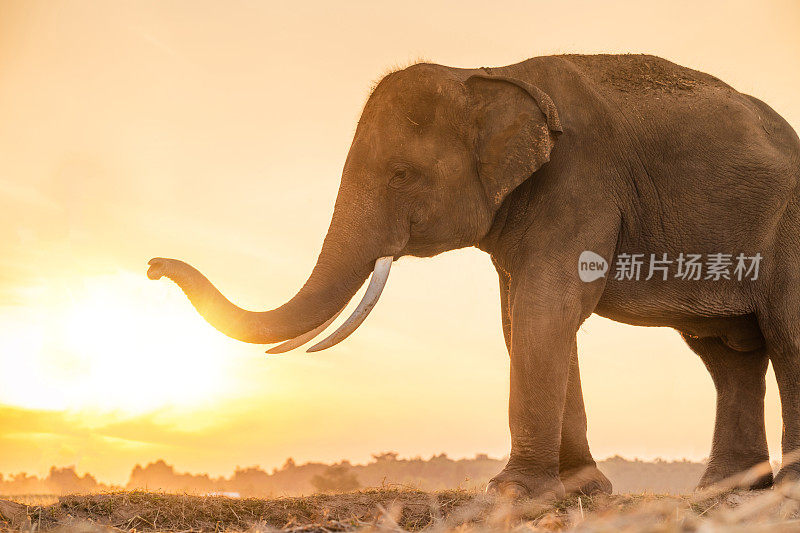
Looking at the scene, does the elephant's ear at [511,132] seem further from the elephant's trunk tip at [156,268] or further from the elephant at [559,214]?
the elephant's trunk tip at [156,268]

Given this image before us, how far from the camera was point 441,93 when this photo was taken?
6449mm

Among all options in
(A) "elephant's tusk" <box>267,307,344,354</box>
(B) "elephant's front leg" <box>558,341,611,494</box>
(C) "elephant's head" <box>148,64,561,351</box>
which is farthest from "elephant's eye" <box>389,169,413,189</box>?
(B) "elephant's front leg" <box>558,341,611,494</box>

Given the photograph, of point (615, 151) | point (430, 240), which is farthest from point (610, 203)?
point (430, 240)

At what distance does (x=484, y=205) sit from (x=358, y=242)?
3.14 feet

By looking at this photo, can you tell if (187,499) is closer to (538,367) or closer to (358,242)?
(358,242)

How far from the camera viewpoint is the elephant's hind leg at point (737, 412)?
320 inches

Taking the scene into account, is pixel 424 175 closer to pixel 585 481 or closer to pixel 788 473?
pixel 585 481

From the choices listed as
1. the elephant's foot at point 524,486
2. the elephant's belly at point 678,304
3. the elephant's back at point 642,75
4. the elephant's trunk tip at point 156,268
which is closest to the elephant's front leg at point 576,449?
the elephant's belly at point 678,304

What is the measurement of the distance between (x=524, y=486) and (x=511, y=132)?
2.47 m

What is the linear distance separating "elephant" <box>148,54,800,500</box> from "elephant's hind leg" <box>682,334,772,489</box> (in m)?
0.80

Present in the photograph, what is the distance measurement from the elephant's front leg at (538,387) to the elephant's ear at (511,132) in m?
0.80

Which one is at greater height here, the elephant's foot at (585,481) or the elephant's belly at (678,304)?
the elephant's belly at (678,304)

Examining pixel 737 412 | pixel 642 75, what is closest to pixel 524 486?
pixel 737 412

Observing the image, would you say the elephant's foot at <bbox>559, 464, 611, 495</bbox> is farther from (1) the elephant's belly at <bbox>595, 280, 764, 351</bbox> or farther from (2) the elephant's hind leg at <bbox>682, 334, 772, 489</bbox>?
(2) the elephant's hind leg at <bbox>682, 334, 772, 489</bbox>
